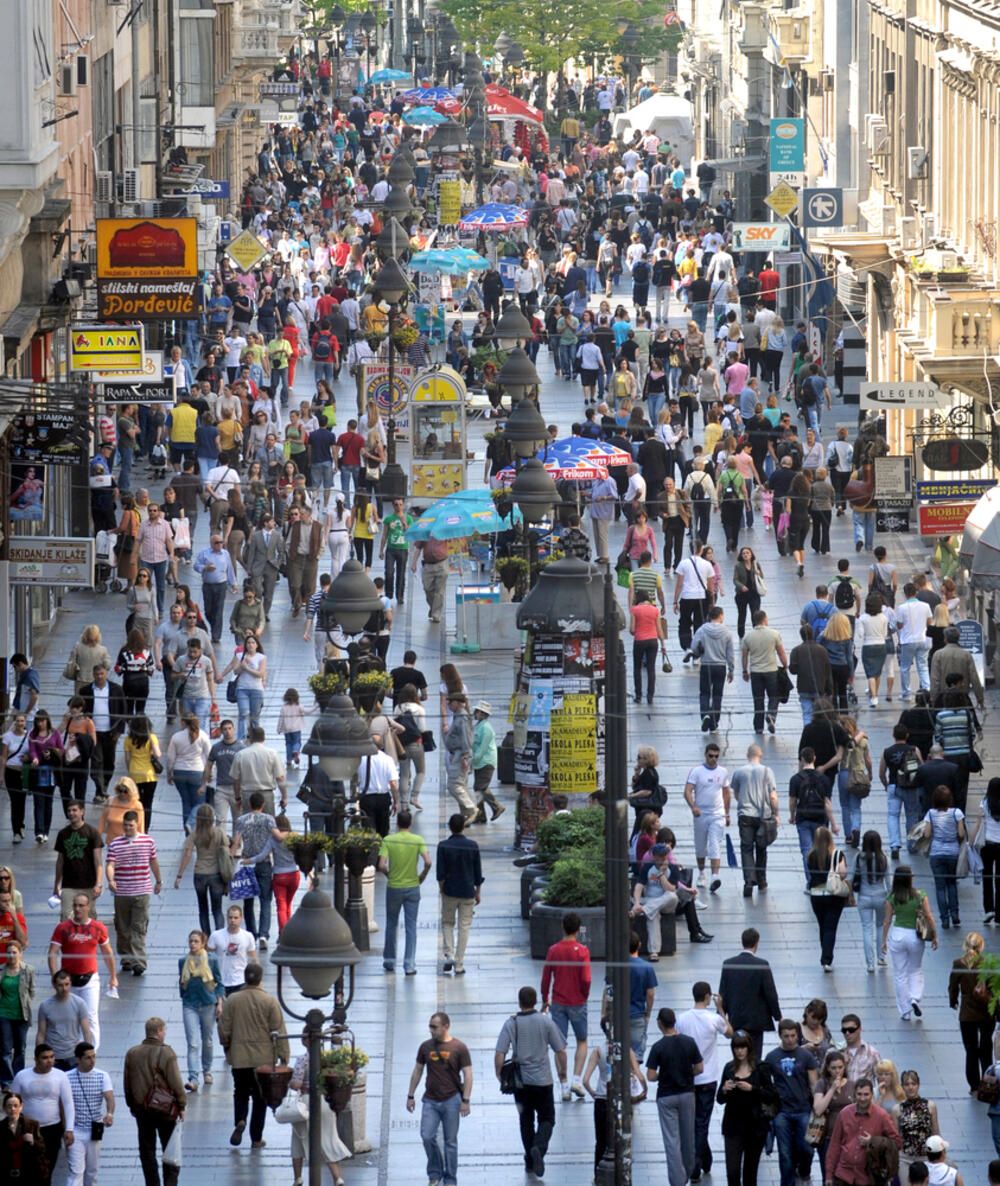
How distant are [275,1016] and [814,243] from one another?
31.2 meters

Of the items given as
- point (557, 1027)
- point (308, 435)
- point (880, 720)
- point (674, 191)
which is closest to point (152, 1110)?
point (557, 1027)

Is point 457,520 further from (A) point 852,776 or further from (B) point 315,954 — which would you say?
(B) point 315,954

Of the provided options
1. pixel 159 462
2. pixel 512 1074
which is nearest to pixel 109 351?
pixel 159 462

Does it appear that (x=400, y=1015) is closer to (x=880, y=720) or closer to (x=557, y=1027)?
(x=557, y=1027)

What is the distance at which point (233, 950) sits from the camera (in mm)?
20203

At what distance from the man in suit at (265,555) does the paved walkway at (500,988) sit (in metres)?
2.25

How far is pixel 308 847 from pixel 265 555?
1440 centimetres

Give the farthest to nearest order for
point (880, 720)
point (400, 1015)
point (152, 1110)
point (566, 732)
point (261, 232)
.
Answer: point (261, 232) < point (880, 720) < point (566, 732) < point (400, 1015) < point (152, 1110)

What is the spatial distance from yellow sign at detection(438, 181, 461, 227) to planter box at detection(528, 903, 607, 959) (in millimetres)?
40630

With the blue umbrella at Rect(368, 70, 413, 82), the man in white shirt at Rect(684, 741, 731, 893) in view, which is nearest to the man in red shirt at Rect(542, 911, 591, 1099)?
the man in white shirt at Rect(684, 741, 731, 893)

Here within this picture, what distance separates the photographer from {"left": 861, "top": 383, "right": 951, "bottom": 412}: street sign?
35.6 meters

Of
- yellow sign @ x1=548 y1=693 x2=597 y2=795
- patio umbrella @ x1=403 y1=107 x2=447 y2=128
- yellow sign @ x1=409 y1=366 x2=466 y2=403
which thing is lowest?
yellow sign @ x1=548 y1=693 x2=597 y2=795

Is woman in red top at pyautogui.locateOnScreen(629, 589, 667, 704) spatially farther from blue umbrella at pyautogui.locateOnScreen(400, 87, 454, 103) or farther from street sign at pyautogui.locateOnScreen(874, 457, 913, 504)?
blue umbrella at pyautogui.locateOnScreen(400, 87, 454, 103)

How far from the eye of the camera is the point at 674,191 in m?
66.6
